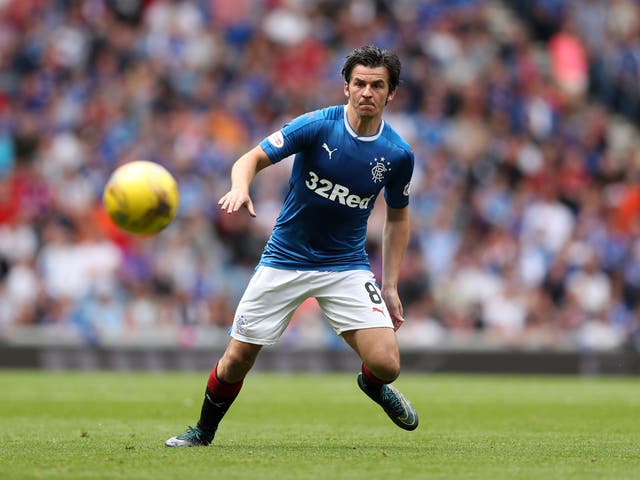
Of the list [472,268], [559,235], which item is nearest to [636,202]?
[559,235]

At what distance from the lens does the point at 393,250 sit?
8508 millimetres

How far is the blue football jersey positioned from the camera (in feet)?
26.1

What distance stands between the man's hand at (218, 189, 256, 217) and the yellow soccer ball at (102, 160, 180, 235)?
915 millimetres

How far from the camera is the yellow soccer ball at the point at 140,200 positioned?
7.81m

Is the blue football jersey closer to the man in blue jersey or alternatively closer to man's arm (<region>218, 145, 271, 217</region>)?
the man in blue jersey

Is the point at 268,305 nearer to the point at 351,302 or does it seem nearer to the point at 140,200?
the point at 351,302

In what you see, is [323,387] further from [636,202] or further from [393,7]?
[393,7]

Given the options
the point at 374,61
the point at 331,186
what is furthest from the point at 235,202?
the point at 374,61

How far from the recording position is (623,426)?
10.0m

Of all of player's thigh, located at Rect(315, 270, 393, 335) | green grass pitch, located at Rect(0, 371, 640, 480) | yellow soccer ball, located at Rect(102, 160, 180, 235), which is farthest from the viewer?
player's thigh, located at Rect(315, 270, 393, 335)

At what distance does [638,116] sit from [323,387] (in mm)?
10629

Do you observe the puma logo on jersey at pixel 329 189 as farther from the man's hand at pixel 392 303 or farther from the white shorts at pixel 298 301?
the man's hand at pixel 392 303

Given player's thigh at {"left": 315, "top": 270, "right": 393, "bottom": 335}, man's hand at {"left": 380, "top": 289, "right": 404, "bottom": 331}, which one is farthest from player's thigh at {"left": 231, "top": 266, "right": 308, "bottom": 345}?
man's hand at {"left": 380, "top": 289, "right": 404, "bottom": 331}

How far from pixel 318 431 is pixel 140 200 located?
265 cm
